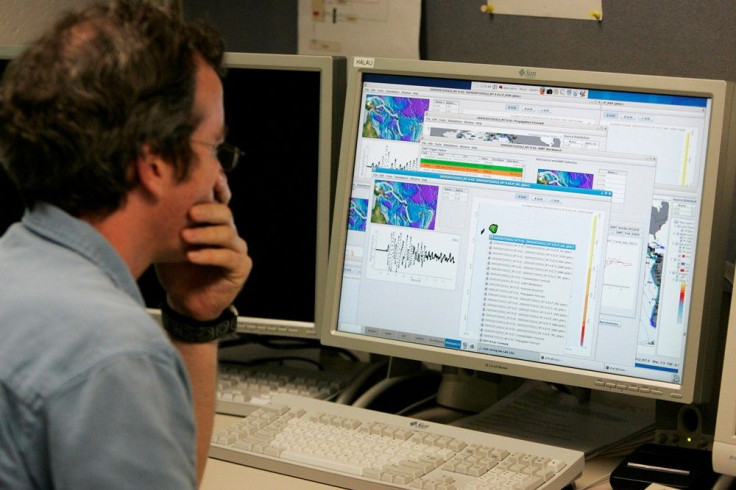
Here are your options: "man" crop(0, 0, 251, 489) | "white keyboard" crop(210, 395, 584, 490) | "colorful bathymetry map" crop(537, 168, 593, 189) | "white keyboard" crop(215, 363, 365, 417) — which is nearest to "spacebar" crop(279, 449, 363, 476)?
"white keyboard" crop(210, 395, 584, 490)

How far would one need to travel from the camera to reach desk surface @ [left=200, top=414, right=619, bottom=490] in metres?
1.16

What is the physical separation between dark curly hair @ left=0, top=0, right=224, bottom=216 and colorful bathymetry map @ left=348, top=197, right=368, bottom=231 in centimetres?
51

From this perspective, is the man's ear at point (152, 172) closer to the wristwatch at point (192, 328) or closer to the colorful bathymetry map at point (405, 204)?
the wristwatch at point (192, 328)

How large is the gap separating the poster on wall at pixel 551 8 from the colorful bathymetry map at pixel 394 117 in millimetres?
290

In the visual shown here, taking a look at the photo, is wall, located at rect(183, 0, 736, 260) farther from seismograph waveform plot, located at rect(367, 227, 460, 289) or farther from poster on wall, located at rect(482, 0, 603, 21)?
seismograph waveform plot, located at rect(367, 227, 460, 289)

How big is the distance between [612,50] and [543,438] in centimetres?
57

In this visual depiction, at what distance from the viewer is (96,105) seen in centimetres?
79

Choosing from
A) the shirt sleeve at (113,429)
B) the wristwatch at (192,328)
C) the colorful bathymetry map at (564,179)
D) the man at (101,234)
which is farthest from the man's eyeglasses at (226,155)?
the colorful bathymetry map at (564,179)

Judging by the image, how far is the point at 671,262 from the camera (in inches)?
46.9

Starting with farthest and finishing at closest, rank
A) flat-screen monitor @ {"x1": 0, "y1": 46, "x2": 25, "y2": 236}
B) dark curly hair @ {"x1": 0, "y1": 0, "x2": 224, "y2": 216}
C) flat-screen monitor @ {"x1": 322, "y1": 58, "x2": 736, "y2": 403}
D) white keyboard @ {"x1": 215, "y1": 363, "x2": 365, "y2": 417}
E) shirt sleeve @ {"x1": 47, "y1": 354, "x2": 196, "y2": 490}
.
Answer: flat-screen monitor @ {"x1": 0, "y1": 46, "x2": 25, "y2": 236} < white keyboard @ {"x1": 215, "y1": 363, "x2": 365, "y2": 417} < flat-screen monitor @ {"x1": 322, "y1": 58, "x2": 736, "y2": 403} < dark curly hair @ {"x1": 0, "y1": 0, "x2": 224, "y2": 216} < shirt sleeve @ {"x1": 47, "y1": 354, "x2": 196, "y2": 490}

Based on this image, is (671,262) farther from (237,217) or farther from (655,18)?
(237,217)

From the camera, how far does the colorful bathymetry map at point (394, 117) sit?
4.32 feet

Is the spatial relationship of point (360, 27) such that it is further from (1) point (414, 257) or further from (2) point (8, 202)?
(2) point (8, 202)

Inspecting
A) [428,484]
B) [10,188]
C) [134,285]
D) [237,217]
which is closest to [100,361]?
[134,285]
